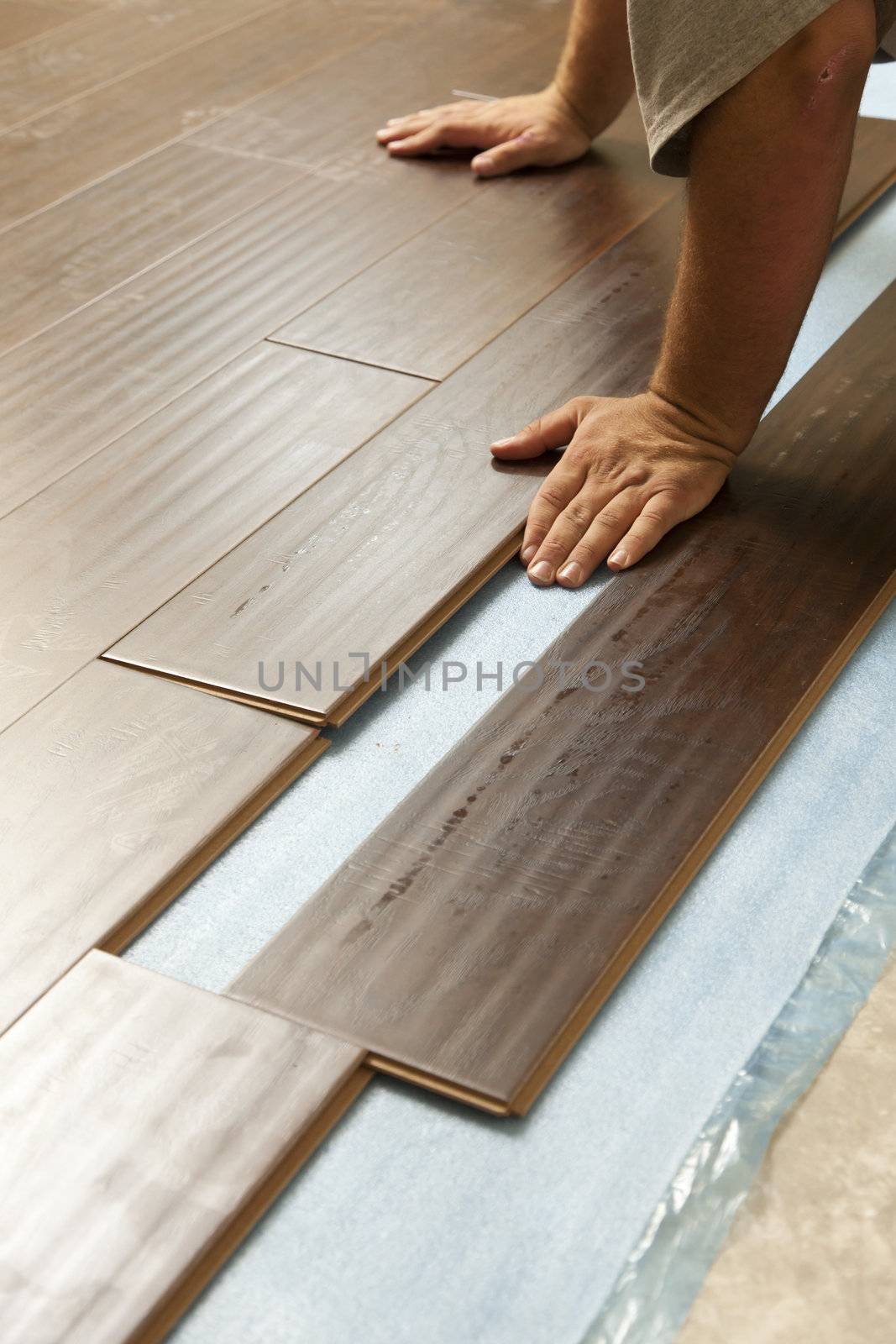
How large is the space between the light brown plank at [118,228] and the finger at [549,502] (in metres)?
0.85

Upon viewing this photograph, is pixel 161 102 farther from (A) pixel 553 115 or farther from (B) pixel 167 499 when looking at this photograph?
(B) pixel 167 499

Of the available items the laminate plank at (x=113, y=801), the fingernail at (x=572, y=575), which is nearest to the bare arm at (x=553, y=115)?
the fingernail at (x=572, y=575)

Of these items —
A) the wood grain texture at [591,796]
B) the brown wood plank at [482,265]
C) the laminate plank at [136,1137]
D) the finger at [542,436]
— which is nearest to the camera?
the laminate plank at [136,1137]

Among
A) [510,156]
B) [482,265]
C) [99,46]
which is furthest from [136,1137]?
[99,46]

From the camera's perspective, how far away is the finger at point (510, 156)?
8.39 ft

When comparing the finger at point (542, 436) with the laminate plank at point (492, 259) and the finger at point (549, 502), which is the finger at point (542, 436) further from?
the laminate plank at point (492, 259)

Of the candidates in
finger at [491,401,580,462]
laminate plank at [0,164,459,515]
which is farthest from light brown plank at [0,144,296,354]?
finger at [491,401,580,462]

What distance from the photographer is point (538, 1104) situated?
1.12 meters

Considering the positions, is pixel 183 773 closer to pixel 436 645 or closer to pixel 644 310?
pixel 436 645

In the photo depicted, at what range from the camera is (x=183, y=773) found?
139 centimetres

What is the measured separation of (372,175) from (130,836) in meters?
1.67

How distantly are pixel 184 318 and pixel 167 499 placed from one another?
1.72ft

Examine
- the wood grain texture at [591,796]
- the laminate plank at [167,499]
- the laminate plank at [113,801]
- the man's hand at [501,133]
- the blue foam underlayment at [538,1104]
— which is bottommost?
the blue foam underlayment at [538,1104]

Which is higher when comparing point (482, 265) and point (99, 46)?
point (99, 46)
